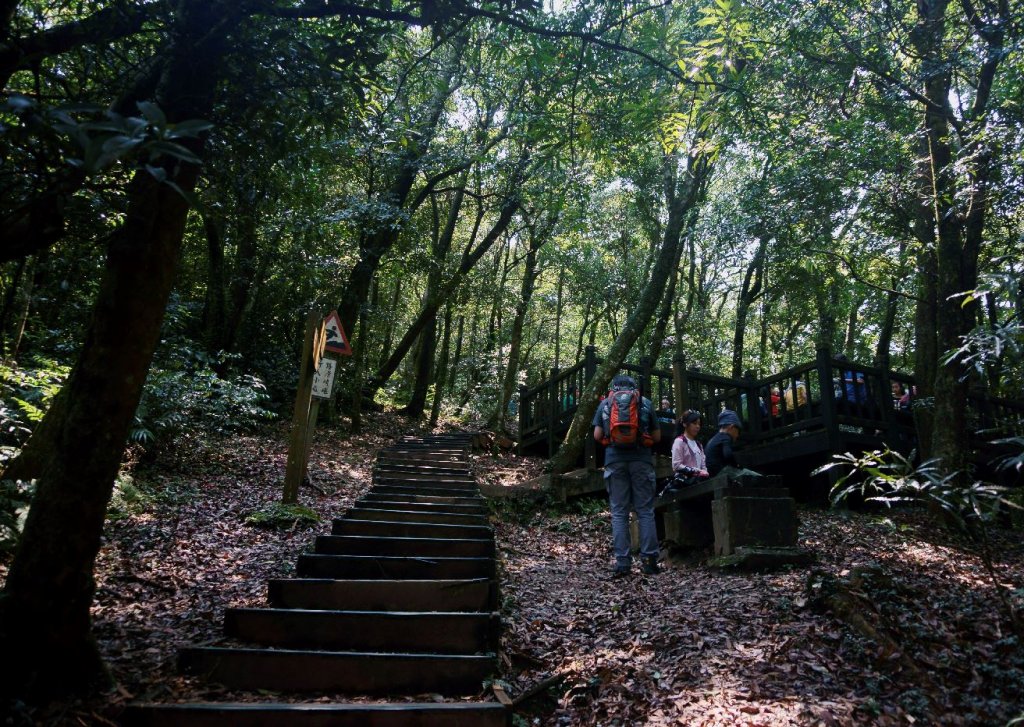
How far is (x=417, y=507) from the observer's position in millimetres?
6793

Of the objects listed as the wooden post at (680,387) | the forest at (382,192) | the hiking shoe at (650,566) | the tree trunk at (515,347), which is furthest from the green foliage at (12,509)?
the tree trunk at (515,347)

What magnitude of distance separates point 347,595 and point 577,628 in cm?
177

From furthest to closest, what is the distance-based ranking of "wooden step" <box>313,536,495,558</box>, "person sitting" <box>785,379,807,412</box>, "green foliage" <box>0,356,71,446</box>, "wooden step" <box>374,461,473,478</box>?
"person sitting" <box>785,379,807,412</box>
"wooden step" <box>374,461,473,478</box>
"green foliage" <box>0,356,71,446</box>
"wooden step" <box>313,536,495,558</box>

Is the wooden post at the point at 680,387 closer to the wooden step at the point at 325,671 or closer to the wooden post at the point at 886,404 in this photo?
the wooden post at the point at 886,404

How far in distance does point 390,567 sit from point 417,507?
70.4 inches

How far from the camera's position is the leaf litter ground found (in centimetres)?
323

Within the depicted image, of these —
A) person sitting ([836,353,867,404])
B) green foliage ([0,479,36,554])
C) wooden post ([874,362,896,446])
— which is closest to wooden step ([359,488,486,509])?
green foliage ([0,479,36,554])

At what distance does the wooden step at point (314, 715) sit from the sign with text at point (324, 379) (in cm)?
475

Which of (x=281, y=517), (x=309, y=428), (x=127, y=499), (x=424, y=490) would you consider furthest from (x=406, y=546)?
(x=127, y=499)

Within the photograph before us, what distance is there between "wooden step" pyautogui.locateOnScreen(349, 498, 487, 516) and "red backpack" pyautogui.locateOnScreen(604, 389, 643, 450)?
1.72 metres

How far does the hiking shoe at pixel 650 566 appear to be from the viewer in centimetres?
634

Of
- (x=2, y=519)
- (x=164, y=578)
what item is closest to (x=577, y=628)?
(x=164, y=578)

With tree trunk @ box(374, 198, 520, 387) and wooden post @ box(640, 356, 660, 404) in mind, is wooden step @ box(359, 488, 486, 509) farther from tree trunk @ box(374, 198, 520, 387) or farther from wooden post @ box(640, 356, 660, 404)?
tree trunk @ box(374, 198, 520, 387)

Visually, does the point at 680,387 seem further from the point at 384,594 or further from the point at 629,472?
the point at 384,594
